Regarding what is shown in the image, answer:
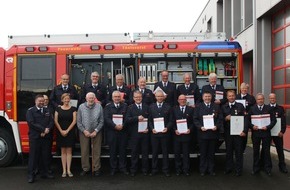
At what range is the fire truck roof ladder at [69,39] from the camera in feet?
28.7

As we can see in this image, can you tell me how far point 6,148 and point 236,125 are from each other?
202 inches

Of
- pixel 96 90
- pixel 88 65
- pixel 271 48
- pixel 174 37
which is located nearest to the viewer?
pixel 96 90

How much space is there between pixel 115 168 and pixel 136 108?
1350 millimetres

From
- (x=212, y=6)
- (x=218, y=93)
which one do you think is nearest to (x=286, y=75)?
(x=218, y=93)

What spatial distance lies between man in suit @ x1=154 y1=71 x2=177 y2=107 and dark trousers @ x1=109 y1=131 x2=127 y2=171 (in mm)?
1264

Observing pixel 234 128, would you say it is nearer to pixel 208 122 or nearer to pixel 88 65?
pixel 208 122

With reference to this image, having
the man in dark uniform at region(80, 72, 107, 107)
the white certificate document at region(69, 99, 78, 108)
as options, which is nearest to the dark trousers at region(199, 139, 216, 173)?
the man in dark uniform at region(80, 72, 107, 107)

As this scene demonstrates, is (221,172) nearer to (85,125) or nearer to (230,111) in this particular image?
(230,111)

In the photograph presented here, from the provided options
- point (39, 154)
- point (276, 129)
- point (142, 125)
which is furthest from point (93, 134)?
point (276, 129)

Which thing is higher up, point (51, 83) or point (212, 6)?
point (212, 6)

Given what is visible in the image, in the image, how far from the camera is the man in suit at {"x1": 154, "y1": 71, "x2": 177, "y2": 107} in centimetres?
820

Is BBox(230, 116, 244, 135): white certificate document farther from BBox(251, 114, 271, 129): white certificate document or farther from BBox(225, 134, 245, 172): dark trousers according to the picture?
BBox(251, 114, 271, 129): white certificate document

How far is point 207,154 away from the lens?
7.78m

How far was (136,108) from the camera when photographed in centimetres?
779
